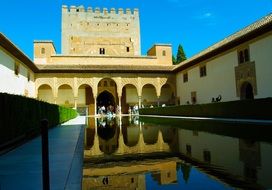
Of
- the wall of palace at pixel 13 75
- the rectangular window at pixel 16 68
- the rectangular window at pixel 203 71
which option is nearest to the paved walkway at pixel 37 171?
the wall of palace at pixel 13 75

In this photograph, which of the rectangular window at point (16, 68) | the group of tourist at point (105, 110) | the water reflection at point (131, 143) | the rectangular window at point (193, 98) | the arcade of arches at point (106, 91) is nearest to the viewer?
the water reflection at point (131, 143)

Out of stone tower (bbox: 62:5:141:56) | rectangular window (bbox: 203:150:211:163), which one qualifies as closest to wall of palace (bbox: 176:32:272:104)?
rectangular window (bbox: 203:150:211:163)

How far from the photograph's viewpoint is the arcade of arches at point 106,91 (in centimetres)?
3281

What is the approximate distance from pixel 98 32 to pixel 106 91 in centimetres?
1257

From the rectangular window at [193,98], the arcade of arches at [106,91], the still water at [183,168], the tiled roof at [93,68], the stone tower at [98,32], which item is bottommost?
the still water at [183,168]

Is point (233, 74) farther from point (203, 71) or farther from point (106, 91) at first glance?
point (106, 91)

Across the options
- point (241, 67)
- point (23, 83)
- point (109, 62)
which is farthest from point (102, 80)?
point (241, 67)

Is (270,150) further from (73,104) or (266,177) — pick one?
(73,104)

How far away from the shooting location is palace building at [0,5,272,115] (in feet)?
63.7

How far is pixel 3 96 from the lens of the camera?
285 inches

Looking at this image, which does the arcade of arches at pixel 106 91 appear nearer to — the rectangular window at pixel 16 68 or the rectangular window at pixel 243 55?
the rectangular window at pixel 16 68

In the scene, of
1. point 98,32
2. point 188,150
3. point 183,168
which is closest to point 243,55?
point 188,150

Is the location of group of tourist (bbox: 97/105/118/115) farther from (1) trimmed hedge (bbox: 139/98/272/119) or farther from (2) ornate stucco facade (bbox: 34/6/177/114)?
(1) trimmed hedge (bbox: 139/98/272/119)

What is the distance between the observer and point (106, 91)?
123 feet
